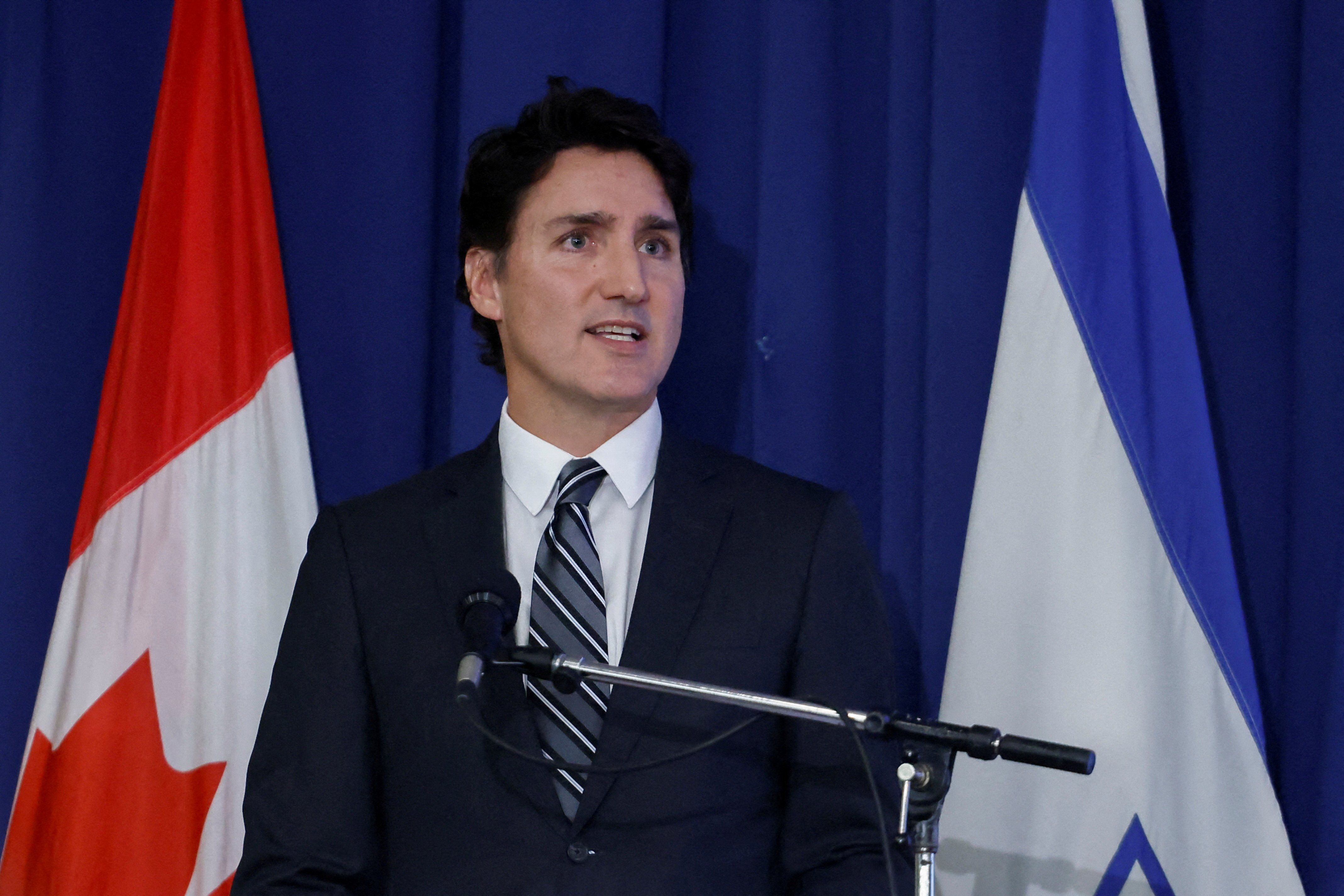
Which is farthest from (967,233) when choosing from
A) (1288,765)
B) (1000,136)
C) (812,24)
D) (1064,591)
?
(1288,765)

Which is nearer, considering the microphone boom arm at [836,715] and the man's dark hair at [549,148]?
the microphone boom arm at [836,715]

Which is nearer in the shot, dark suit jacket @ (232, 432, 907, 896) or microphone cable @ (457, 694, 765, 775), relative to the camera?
microphone cable @ (457, 694, 765, 775)

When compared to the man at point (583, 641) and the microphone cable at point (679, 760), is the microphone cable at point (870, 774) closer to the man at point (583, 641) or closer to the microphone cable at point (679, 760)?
the microphone cable at point (679, 760)

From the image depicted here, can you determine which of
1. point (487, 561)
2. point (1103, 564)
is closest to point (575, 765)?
point (487, 561)

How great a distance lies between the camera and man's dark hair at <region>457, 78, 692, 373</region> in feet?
6.67

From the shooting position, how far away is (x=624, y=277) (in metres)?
1.88

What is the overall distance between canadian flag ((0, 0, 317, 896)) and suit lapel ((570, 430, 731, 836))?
763mm

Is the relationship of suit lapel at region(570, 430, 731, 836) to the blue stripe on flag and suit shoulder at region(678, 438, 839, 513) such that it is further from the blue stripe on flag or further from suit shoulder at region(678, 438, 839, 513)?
the blue stripe on flag

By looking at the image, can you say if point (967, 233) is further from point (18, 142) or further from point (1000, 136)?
point (18, 142)

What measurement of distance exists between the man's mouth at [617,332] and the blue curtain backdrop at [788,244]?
1.38ft

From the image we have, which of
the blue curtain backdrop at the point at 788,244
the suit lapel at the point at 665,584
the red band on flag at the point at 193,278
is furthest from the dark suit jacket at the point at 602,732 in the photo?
the red band on flag at the point at 193,278

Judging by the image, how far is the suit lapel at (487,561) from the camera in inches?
64.7

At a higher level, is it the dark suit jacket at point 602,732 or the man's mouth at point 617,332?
the man's mouth at point 617,332

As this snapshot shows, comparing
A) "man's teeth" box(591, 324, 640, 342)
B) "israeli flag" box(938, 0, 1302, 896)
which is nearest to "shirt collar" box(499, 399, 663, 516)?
"man's teeth" box(591, 324, 640, 342)
